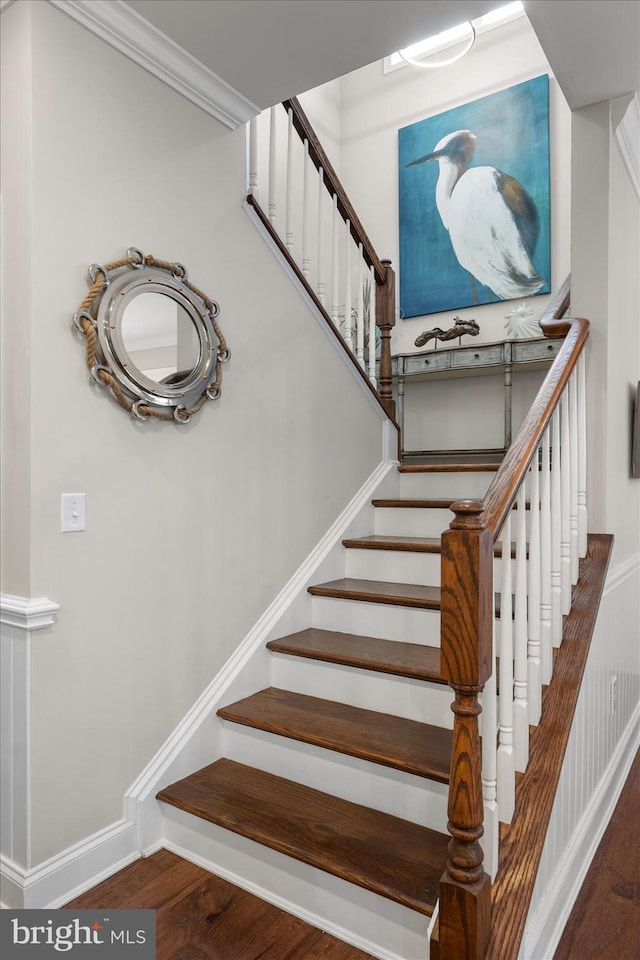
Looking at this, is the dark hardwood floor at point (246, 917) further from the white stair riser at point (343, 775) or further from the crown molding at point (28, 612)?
the crown molding at point (28, 612)

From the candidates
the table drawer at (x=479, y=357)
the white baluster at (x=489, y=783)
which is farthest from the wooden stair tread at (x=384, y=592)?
the table drawer at (x=479, y=357)

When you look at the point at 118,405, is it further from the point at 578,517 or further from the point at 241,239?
the point at 578,517

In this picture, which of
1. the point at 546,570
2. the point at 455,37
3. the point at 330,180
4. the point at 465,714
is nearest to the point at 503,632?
the point at 465,714

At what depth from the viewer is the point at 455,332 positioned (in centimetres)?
394

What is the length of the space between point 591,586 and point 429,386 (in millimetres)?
2454

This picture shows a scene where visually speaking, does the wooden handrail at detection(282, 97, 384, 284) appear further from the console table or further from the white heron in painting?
the white heron in painting

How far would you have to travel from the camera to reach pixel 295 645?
236 cm

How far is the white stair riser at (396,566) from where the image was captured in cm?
261

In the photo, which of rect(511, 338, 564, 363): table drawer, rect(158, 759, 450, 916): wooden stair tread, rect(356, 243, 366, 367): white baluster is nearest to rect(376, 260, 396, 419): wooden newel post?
rect(356, 243, 366, 367): white baluster

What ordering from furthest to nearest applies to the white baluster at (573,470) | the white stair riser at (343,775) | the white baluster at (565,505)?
the white baluster at (573,470), the white baluster at (565,505), the white stair riser at (343,775)

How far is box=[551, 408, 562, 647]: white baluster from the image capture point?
6.12 feet

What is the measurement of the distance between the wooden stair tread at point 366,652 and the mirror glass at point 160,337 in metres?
1.07

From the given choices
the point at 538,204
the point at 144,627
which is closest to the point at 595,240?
the point at 538,204

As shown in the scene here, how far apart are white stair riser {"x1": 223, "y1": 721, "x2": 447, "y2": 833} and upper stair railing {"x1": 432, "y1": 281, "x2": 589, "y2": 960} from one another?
30cm
